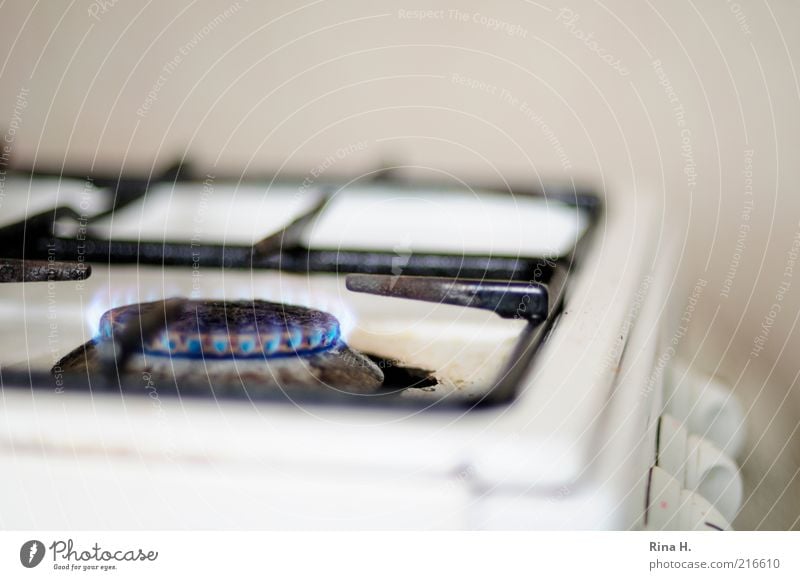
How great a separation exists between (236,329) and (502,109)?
0.27 m

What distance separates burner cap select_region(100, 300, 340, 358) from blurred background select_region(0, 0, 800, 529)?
0.34 ft

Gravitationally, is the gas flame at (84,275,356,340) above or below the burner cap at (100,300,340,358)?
above

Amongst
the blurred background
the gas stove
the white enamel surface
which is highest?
the blurred background

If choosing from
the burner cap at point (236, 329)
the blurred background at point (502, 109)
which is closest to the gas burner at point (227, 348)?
the burner cap at point (236, 329)

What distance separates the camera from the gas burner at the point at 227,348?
19.8 inches

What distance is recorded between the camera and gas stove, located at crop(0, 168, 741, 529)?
0.50 m

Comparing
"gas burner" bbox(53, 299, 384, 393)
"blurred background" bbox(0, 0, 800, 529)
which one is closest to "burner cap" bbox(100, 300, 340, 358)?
"gas burner" bbox(53, 299, 384, 393)

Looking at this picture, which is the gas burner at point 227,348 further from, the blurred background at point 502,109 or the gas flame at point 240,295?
the blurred background at point 502,109

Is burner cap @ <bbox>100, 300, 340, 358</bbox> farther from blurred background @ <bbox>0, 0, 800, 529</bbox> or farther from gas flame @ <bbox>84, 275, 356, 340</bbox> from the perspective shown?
blurred background @ <bbox>0, 0, 800, 529</bbox>

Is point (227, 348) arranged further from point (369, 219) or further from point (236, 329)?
point (369, 219)

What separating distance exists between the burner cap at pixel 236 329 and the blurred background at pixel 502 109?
0.10 metres

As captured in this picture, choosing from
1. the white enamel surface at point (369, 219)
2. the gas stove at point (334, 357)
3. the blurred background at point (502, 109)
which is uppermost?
the blurred background at point (502, 109)

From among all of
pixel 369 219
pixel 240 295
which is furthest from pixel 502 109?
pixel 240 295

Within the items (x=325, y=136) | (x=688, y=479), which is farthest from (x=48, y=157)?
(x=688, y=479)
